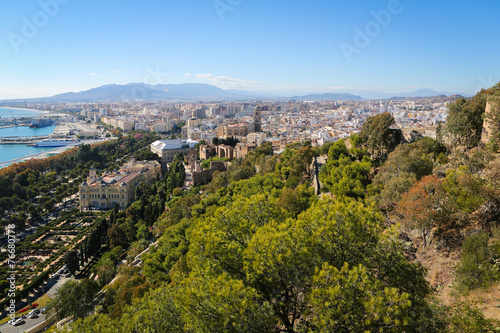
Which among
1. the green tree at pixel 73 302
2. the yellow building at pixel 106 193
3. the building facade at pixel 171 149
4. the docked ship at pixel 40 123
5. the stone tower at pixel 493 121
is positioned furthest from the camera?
the docked ship at pixel 40 123

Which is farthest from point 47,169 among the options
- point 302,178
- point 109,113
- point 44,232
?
point 109,113

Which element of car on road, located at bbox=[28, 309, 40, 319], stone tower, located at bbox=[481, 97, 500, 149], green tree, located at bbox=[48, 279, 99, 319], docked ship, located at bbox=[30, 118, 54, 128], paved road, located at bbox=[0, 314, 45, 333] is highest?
stone tower, located at bbox=[481, 97, 500, 149]

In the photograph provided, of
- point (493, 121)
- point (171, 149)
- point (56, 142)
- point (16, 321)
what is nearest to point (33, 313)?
point (16, 321)

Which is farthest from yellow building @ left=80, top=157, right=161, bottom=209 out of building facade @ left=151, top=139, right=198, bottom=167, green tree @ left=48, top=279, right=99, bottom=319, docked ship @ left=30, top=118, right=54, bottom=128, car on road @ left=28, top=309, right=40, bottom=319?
docked ship @ left=30, top=118, right=54, bottom=128

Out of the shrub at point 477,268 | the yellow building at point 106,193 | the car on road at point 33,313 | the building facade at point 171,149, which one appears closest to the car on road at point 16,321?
the car on road at point 33,313

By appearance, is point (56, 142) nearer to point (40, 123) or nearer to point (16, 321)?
point (40, 123)

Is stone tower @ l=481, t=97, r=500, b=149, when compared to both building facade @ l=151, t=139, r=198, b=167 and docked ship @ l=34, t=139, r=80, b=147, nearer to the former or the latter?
building facade @ l=151, t=139, r=198, b=167

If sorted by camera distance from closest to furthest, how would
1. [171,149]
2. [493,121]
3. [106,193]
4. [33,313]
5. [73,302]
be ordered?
[493,121], [73,302], [33,313], [106,193], [171,149]

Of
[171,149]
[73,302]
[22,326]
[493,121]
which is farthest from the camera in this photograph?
[171,149]

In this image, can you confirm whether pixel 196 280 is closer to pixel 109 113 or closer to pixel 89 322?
pixel 89 322

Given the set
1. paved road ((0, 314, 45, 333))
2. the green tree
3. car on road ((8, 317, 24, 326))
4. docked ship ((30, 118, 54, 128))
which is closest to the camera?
the green tree

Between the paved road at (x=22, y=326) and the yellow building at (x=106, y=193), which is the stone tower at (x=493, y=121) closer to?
the paved road at (x=22, y=326)
